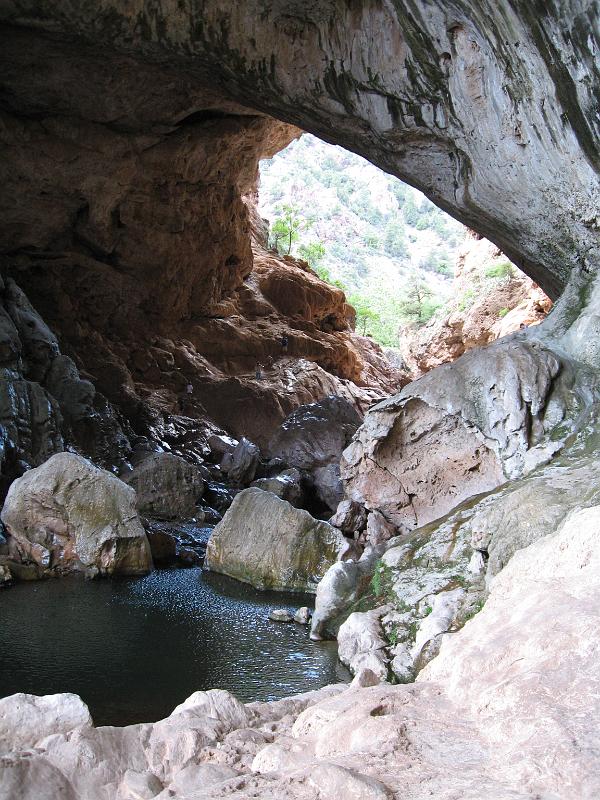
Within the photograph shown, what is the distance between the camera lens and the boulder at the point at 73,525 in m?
9.23

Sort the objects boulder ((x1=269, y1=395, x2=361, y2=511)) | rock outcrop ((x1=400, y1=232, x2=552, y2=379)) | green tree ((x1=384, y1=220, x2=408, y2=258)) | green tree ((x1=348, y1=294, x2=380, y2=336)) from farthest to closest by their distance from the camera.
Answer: green tree ((x1=384, y1=220, x2=408, y2=258)) → green tree ((x1=348, y1=294, x2=380, y2=336)) → rock outcrop ((x1=400, y1=232, x2=552, y2=379)) → boulder ((x1=269, y1=395, x2=361, y2=511))

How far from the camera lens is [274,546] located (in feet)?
31.2

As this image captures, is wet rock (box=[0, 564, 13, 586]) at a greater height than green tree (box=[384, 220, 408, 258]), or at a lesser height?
lesser

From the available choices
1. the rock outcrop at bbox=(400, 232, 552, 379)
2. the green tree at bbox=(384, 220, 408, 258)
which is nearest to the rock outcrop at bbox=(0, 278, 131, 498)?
the rock outcrop at bbox=(400, 232, 552, 379)

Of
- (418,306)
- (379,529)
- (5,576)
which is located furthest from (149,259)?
(418,306)

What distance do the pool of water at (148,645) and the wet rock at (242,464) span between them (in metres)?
6.92

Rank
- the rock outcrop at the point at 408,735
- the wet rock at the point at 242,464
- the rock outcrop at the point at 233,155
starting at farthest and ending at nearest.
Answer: the wet rock at the point at 242,464 < the rock outcrop at the point at 233,155 < the rock outcrop at the point at 408,735

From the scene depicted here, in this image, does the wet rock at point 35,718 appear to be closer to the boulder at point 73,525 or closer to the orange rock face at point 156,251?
the boulder at point 73,525

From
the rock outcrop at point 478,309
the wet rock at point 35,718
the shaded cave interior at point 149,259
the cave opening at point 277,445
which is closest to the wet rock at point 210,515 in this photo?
the cave opening at point 277,445

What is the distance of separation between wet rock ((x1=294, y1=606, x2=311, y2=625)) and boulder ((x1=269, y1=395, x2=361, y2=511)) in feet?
26.3

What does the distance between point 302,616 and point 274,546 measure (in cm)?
172

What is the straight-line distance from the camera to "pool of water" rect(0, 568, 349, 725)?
228 inches

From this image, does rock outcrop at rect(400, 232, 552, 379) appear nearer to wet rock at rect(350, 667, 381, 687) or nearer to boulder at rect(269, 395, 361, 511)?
boulder at rect(269, 395, 361, 511)

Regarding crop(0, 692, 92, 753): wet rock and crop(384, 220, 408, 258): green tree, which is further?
crop(384, 220, 408, 258): green tree
